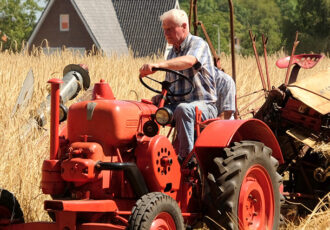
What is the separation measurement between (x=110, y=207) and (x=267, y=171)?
1.38 meters

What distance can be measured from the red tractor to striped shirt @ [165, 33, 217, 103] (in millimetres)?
260

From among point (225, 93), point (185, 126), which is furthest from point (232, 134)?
point (225, 93)

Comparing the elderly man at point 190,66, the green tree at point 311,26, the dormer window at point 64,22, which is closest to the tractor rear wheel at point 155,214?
the elderly man at point 190,66

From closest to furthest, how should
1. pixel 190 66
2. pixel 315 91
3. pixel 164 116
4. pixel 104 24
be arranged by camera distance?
pixel 164 116 < pixel 190 66 < pixel 315 91 < pixel 104 24

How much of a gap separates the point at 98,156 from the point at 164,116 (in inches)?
20.3

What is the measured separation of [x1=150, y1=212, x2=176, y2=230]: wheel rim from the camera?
4.20 metres

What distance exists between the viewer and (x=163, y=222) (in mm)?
4285

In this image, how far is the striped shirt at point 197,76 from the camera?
5.17 m

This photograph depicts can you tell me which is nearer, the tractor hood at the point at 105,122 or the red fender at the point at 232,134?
the tractor hood at the point at 105,122

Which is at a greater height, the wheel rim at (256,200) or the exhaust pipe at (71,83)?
the exhaust pipe at (71,83)

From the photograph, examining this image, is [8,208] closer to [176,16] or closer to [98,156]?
[98,156]

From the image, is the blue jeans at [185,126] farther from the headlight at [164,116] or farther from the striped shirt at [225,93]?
the striped shirt at [225,93]

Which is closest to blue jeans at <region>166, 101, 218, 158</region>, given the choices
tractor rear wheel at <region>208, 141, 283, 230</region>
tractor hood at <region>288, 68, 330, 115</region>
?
tractor rear wheel at <region>208, 141, 283, 230</region>

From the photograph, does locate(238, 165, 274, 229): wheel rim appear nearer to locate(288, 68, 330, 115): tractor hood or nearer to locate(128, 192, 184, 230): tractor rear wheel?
locate(128, 192, 184, 230): tractor rear wheel
